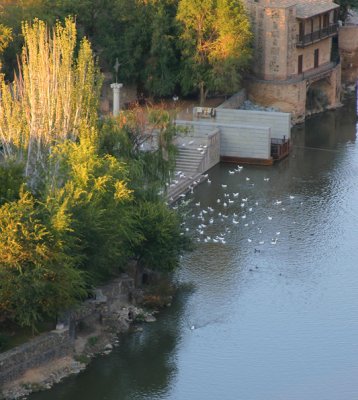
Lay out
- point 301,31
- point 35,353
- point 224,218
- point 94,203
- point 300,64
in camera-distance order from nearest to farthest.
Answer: point 35,353 → point 94,203 → point 224,218 → point 301,31 → point 300,64

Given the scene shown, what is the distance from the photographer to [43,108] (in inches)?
2334

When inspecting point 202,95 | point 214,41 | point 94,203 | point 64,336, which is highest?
point 214,41

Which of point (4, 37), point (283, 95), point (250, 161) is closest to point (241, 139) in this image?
point (250, 161)

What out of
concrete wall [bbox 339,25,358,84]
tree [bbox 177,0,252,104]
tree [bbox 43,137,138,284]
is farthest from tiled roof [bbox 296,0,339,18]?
tree [bbox 43,137,138,284]

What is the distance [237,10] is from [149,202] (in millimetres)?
29140

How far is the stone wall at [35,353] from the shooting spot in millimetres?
49094

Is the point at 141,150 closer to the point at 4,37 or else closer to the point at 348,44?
the point at 4,37

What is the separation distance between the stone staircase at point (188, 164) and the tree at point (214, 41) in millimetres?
7849

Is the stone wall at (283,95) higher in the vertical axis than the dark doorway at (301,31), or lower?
lower

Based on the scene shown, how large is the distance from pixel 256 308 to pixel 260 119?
2573 cm

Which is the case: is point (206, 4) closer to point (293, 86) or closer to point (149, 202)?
point (293, 86)

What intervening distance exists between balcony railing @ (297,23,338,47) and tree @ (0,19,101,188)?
31.0m

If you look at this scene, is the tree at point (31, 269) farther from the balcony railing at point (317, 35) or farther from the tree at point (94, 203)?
the balcony railing at point (317, 35)

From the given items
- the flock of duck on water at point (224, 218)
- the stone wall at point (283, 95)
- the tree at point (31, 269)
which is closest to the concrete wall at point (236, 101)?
the stone wall at point (283, 95)
